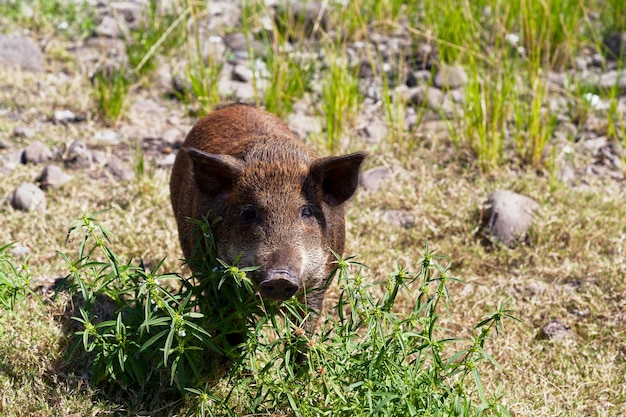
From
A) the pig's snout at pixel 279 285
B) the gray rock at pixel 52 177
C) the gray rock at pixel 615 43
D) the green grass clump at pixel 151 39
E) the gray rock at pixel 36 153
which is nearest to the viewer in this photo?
the pig's snout at pixel 279 285

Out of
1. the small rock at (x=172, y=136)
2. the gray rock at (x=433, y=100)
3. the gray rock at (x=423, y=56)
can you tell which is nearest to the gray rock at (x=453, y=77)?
the gray rock at (x=433, y=100)

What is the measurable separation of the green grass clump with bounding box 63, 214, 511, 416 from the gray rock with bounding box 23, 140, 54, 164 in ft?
10.3

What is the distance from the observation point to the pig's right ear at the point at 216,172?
12.8 ft

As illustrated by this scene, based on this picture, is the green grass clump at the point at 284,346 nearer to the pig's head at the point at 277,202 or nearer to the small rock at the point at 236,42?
the pig's head at the point at 277,202

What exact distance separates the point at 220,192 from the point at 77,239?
2088mm

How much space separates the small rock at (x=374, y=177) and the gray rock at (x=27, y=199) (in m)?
2.54

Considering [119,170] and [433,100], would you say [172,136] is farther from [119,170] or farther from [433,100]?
[433,100]

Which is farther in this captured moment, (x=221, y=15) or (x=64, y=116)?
(x=221, y=15)

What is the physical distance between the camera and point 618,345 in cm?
487

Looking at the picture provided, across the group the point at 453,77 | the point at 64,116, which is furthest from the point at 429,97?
the point at 64,116

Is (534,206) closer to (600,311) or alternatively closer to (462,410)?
(600,311)

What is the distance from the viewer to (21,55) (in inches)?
332

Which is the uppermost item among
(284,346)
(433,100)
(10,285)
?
(10,285)

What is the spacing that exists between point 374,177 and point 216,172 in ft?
9.52
